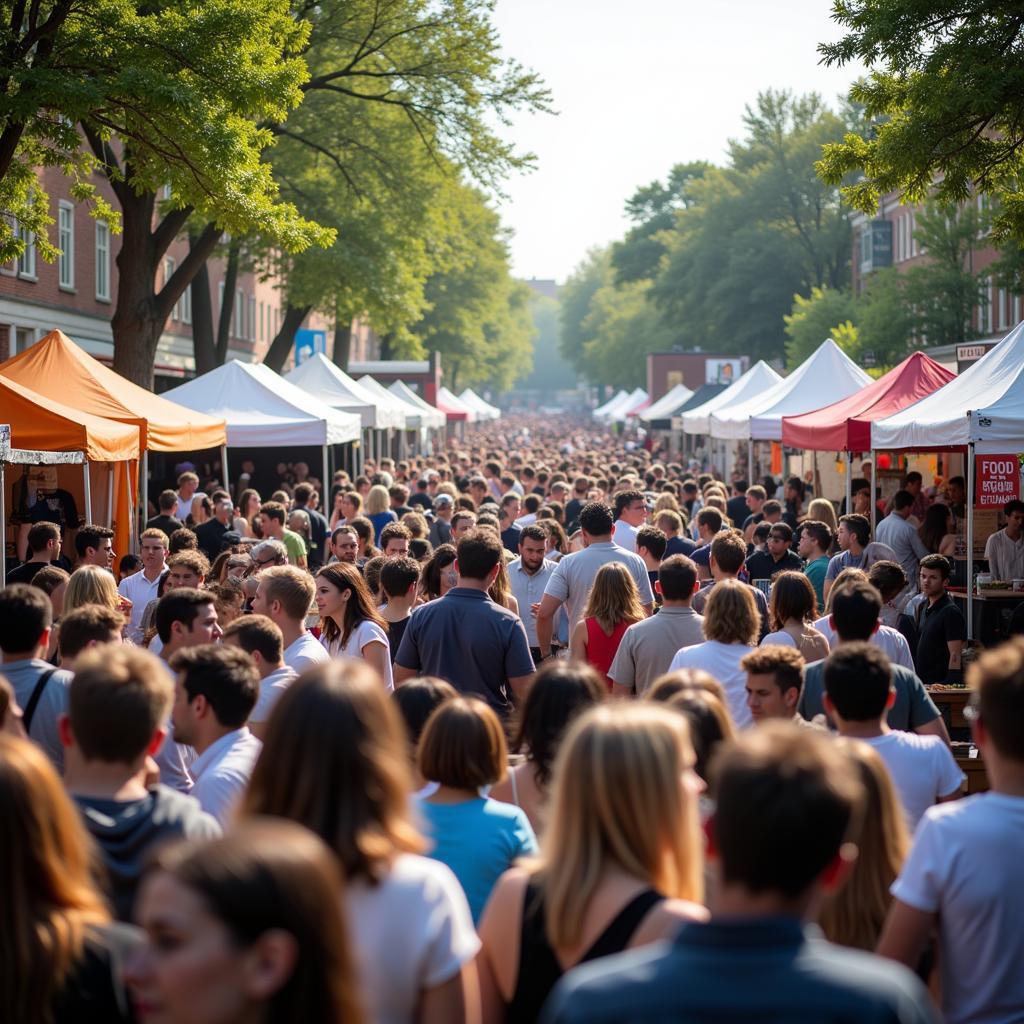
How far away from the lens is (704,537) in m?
12.8

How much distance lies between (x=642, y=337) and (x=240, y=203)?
91.7 meters

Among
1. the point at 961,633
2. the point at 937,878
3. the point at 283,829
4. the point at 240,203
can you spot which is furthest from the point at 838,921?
the point at 240,203

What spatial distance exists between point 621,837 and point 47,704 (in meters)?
3.18

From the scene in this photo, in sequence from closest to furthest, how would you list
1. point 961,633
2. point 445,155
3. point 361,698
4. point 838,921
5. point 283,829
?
point 283,829
point 361,698
point 838,921
point 961,633
point 445,155

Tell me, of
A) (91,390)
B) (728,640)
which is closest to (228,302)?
(91,390)

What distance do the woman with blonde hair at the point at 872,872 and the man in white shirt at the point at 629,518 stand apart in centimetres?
868

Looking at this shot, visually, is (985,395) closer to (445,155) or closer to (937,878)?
(937,878)

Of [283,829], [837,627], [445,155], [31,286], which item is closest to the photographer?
[283,829]

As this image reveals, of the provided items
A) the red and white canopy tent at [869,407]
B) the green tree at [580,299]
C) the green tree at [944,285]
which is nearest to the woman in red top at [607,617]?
the red and white canopy tent at [869,407]

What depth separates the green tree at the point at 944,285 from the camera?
50.5 m

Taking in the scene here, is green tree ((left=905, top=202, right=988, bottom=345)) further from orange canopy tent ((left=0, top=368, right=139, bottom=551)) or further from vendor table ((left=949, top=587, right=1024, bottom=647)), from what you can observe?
orange canopy tent ((left=0, top=368, right=139, bottom=551))

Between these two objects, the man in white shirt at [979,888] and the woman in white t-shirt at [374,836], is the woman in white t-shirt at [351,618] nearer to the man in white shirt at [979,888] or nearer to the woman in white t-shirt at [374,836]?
the man in white shirt at [979,888]

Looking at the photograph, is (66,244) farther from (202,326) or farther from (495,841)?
(495,841)

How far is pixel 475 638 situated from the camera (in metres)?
7.76
